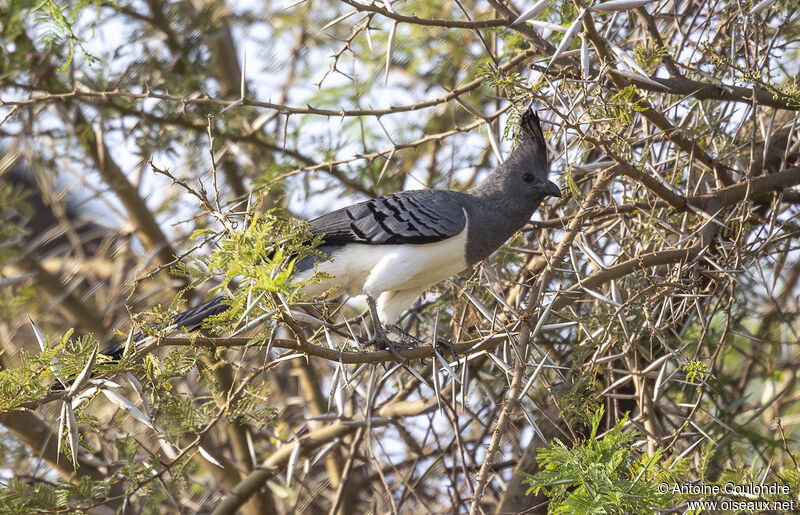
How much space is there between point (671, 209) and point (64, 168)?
12.0ft

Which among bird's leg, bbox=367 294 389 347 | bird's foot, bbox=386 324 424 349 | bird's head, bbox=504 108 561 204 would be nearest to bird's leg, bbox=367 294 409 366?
bird's leg, bbox=367 294 389 347

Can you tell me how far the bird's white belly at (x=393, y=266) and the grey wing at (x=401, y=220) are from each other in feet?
0.12

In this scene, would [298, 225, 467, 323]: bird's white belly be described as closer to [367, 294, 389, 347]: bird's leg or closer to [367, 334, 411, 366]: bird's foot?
[367, 294, 389, 347]: bird's leg

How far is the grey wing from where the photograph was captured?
10.6ft

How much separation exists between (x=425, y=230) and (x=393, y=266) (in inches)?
7.6

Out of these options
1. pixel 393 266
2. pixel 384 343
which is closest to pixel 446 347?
pixel 384 343

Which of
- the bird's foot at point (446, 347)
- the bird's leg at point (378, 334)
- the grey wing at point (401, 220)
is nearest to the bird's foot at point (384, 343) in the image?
the bird's leg at point (378, 334)

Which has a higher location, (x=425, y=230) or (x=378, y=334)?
(x=425, y=230)

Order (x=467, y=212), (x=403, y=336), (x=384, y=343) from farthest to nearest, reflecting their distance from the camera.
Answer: (x=403, y=336)
(x=467, y=212)
(x=384, y=343)

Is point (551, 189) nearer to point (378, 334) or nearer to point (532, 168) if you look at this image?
point (532, 168)

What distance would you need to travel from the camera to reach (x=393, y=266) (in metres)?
3.25

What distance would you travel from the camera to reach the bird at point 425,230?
325 cm

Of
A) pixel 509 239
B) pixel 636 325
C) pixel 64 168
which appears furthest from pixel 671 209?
pixel 64 168

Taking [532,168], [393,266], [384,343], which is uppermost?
[532,168]
